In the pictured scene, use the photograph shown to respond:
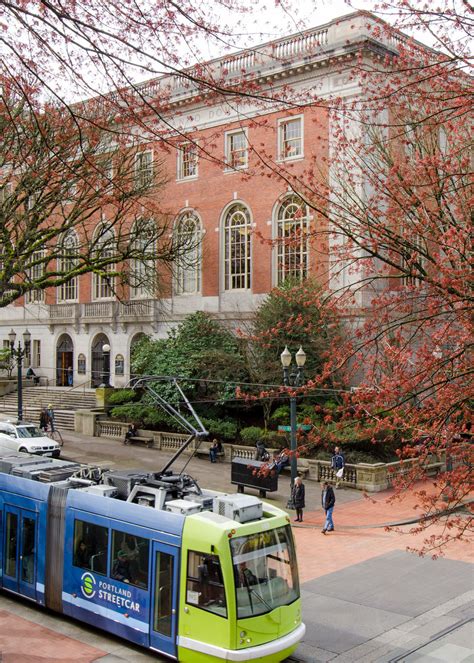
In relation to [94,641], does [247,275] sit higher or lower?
higher

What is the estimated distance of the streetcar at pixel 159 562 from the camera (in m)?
10.1

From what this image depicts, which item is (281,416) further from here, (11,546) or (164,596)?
(164,596)

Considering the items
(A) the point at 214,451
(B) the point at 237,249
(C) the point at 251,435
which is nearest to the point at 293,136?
(B) the point at 237,249

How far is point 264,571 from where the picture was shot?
10.5 meters

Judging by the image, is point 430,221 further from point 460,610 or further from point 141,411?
point 141,411

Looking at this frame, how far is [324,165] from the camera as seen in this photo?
31328 mm

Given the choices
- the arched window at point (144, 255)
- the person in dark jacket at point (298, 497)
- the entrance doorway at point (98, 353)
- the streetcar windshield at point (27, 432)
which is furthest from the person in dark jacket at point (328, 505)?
the entrance doorway at point (98, 353)

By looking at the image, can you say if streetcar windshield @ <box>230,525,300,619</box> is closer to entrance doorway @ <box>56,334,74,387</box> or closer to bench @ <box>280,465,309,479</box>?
bench @ <box>280,465,309,479</box>

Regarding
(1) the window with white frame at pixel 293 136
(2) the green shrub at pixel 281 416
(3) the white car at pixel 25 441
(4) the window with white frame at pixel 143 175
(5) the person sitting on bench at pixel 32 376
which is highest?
(1) the window with white frame at pixel 293 136

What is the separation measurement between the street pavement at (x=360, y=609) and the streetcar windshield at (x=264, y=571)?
58.1 inches

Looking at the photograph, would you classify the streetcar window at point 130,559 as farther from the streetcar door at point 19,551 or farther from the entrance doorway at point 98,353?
the entrance doorway at point 98,353

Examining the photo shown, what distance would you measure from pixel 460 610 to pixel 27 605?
8.29 m

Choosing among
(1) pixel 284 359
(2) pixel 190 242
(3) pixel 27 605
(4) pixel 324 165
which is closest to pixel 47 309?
(2) pixel 190 242

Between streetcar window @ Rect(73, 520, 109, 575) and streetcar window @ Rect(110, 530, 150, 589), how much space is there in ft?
0.72
